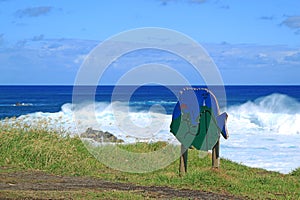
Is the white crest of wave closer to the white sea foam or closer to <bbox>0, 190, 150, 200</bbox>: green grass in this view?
the white sea foam

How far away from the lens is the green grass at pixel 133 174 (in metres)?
10.5

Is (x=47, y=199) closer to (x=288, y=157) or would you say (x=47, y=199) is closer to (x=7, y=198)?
(x=7, y=198)

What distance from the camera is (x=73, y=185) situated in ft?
34.3

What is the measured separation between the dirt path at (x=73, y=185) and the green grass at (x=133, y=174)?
0.41 m

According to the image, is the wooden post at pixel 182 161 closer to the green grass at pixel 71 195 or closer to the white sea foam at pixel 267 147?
the green grass at pixel 71 195

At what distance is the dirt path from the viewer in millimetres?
9719

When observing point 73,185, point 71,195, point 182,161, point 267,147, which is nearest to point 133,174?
point 182,161

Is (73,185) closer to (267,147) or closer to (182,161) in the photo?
(182,161)

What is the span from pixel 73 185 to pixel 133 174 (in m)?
2.13

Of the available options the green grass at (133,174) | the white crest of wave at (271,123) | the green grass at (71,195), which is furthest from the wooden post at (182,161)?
the white crest of wave at (271,123)

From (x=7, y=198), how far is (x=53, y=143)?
5155 mm

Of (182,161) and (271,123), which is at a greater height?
(271,123)

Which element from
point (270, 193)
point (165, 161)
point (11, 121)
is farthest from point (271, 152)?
point (270, 193)

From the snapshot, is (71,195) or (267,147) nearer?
(71,195)
